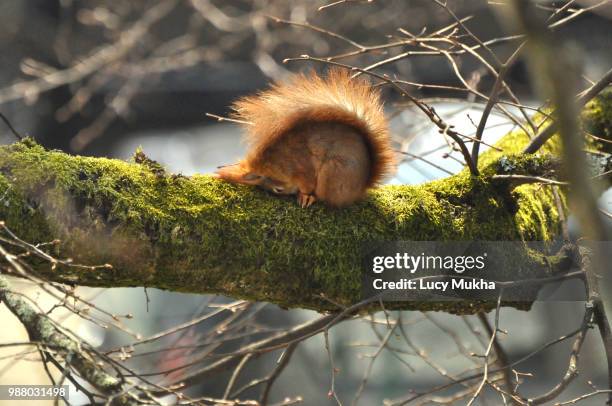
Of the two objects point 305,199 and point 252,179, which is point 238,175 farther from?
point 305,199

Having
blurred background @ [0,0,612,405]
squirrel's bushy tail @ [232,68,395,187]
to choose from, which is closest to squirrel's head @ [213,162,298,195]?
squirrel's bushy tail @ [232,68,395,187]

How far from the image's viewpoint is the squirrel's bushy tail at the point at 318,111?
349 centimetres

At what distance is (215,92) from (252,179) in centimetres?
646

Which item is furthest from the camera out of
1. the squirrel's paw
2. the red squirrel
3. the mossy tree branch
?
the red squirrel

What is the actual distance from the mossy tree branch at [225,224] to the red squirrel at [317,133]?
0.24 metres

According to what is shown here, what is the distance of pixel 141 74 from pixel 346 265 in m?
5.31

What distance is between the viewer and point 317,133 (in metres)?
3.59

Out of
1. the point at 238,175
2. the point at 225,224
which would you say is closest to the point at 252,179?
the point at 238,175

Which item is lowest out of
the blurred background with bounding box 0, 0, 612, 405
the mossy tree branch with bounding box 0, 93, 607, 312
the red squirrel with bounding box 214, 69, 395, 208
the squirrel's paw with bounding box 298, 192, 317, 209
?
the mossy tree branch with bounding box 0, 93, 607, 312

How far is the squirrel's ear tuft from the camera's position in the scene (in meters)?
3.17

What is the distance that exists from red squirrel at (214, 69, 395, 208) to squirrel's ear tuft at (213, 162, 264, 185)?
0.21 feet

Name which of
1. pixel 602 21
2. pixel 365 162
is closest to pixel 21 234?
pixel 365 162

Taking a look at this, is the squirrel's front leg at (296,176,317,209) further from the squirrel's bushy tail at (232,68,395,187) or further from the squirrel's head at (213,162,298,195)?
the squirrel's bushy tail at (232,68,395,187)

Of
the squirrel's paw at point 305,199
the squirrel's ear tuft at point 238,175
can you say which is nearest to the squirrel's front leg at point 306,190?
the squirrel's paw at point 305,199
